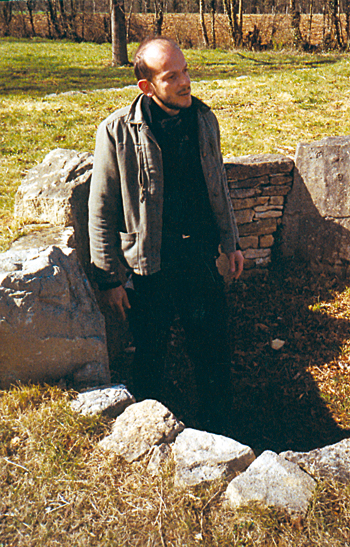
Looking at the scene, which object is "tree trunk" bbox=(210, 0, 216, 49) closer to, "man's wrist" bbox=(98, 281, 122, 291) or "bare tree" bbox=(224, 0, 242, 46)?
"bare tree" bbox=(224, 0, 242, 46)

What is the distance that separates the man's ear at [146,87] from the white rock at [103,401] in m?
1.63

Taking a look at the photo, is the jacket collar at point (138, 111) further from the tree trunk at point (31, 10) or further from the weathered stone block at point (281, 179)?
the tree trunk at point (31, 10)

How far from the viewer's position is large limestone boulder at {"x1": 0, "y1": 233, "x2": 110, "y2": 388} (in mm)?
2367

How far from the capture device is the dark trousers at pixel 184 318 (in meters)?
2.62

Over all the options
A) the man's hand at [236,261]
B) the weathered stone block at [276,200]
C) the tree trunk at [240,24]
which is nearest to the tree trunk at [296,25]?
the tree trunk at [240,24]

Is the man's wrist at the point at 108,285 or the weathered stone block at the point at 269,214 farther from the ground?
the man's wrist at the point at 108,285

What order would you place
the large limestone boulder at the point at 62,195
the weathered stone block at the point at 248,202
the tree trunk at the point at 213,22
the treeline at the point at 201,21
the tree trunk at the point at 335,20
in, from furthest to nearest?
the tree trunk at the point at 213,22
the treeline at the point at 201,21
the tree trunk at the point at 335,20
the weathered stone block at the point at 248,202
the large limestone boulder at the point at 62,195

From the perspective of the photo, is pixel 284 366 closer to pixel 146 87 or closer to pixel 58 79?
pixel 146 87

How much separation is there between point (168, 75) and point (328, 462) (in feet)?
→ 6.70


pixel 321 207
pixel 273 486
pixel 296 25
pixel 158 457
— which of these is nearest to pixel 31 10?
pixel 296 25

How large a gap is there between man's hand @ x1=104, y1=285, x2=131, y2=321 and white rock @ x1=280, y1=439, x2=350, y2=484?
116cm

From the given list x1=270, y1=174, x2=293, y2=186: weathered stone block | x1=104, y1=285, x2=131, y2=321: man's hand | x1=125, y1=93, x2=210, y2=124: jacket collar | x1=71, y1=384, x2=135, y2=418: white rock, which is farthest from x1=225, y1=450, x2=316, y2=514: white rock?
x1=270, y1=174, x2=293, y2=186: weathered stone block

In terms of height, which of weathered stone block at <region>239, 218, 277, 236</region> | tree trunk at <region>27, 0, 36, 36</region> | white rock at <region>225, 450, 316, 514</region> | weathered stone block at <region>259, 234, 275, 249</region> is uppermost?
tree trunk at <region>27, 0, 36, 36</region>

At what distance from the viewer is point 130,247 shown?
251cm
